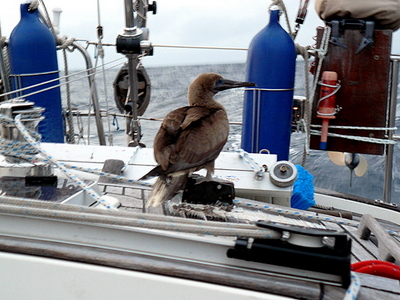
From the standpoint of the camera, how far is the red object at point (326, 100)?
11.0 feet

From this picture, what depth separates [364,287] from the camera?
1.03 m

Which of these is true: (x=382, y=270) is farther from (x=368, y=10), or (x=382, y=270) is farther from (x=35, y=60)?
(x=35, y=60)

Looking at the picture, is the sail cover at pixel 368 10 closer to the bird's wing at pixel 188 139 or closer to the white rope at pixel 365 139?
the white rope at pixel 365 139

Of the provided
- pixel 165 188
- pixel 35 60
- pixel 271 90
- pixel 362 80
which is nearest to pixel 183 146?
pixel 165 188

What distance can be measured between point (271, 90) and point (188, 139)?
177 cm

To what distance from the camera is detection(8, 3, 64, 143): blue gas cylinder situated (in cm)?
356

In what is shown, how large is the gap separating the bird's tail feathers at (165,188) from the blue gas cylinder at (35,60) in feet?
6.56

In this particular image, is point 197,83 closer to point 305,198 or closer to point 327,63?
point 305,198

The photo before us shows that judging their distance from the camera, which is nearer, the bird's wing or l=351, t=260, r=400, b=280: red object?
l=351, t=260, r=400, b=280: red object

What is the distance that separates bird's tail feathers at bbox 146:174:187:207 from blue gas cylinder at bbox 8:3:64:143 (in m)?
2.00

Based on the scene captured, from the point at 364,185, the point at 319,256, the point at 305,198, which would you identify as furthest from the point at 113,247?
the point at 364,185

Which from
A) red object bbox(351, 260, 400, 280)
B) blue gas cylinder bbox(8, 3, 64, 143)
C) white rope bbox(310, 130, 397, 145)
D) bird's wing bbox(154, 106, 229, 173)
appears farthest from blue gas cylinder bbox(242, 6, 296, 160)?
red object bbox(351, 260, 400, 280)

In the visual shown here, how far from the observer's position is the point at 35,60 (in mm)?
3594

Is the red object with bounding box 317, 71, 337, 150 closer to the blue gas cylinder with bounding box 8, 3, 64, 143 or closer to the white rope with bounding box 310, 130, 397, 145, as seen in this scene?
the white rope with bounding box 310, 130, 397, 145
